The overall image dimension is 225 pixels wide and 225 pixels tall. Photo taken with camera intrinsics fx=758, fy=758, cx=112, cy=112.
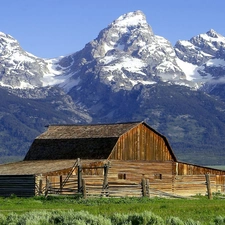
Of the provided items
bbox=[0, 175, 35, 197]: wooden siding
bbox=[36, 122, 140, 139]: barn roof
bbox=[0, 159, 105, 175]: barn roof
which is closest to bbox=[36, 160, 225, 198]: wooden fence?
bbox=[0, 175, 35, 197]: wooden siding

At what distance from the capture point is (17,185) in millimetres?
62812

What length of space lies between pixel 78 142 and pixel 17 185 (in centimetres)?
1098

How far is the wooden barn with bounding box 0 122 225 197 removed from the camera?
62.2 m

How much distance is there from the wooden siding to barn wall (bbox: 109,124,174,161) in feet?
31.9

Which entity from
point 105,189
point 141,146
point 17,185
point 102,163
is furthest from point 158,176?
point 105,189

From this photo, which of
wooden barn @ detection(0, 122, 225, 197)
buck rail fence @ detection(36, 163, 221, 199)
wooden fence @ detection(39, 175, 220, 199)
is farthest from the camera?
wooden barn @ detection(0, 122, 225, 197)

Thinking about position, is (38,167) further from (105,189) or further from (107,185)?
(105,189)

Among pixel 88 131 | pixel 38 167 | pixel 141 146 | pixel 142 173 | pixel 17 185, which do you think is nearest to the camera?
pixel 17 185

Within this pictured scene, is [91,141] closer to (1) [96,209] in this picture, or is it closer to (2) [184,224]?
(1) [96,209]

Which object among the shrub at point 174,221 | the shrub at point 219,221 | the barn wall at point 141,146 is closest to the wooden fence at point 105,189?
the barn wall at point 141,146

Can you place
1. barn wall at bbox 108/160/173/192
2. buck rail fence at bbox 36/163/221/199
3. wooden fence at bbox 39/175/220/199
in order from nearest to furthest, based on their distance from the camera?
wooden fence at bbox 39/175/220/199 < buck rail fence at bbox 36/163/221/199 < barn wall at bbox 108/160/173/192

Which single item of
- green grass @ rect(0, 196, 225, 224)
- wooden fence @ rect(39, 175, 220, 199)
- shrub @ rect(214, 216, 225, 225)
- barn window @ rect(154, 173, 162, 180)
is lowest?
shrub @ rect(214, 216, 225, 225)

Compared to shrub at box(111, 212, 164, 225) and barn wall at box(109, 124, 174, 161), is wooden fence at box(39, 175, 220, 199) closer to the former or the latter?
barn wall at box(109, 124, 174, 161)

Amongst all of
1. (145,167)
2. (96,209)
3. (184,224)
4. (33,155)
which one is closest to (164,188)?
(145,167)
